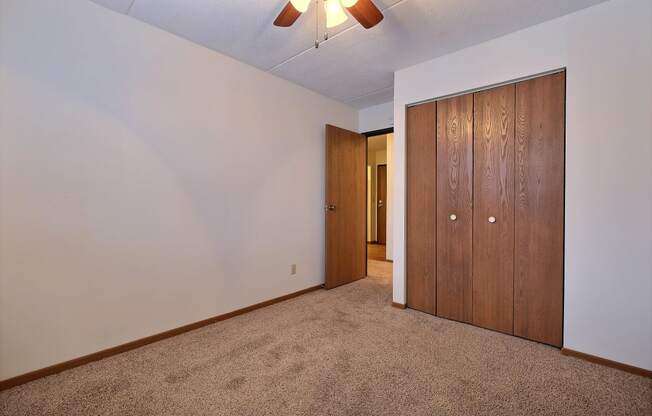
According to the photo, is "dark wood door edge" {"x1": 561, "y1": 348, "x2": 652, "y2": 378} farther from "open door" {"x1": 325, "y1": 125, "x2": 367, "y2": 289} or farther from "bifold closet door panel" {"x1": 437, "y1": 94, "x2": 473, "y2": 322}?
"open door" {"x1": 325, "y1": 125, "x2": 367, "y2": 289}

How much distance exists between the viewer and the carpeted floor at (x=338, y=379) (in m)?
1.54

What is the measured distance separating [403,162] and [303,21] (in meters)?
1.54

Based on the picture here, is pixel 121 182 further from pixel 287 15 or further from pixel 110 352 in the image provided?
pixel 287 15

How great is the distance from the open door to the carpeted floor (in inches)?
50.1

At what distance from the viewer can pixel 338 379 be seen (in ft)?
5.84

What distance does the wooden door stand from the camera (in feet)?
24.3

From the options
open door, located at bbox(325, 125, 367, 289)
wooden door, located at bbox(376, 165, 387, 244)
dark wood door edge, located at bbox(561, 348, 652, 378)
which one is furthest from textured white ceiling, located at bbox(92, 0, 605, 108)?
wooden door, located at bbox(376, 165, 387, 244)

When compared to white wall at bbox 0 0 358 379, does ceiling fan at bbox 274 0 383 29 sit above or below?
above

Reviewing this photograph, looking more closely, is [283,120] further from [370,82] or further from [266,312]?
[266,312]

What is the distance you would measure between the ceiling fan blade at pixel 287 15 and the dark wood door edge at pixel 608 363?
2922mm

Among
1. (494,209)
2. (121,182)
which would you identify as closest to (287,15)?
(121,182)

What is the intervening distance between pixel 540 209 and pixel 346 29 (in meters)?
2.04

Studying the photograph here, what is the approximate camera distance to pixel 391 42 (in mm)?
2416

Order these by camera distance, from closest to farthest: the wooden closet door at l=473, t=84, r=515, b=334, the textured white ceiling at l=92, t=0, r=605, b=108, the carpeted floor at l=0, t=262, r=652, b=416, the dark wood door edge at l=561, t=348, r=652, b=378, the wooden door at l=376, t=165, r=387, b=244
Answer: the carpeted floor at l=0, t=262, r=652, b=416
the dark wood door edge at l=561, t=348, r=652, b=378
the textured white ceiling at l=92, t=0, r=605, b=108
the wooden closet door at l=473, t=84, r=515, b=334
the wooden door at l=376, t=165, r=387, b=244
